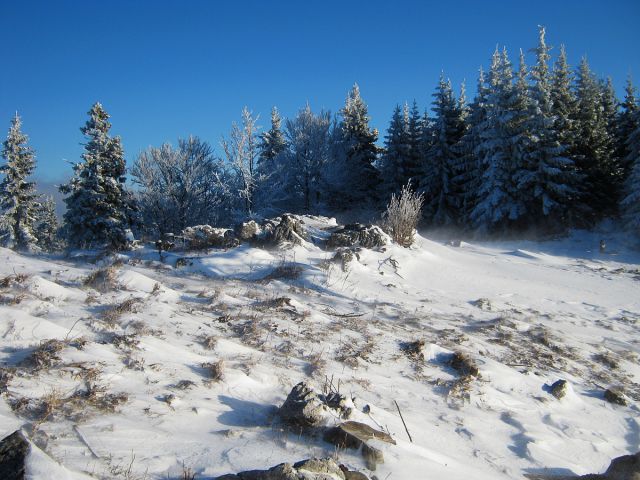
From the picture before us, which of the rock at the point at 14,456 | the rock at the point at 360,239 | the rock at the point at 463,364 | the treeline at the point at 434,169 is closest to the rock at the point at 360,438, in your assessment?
the rock at the point at 14,456

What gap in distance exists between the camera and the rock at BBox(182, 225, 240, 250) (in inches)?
320

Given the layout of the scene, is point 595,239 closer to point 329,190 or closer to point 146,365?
point 329,190

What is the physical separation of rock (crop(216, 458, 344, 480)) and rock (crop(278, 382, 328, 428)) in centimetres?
50

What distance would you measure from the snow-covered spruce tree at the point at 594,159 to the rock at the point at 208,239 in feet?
62.4

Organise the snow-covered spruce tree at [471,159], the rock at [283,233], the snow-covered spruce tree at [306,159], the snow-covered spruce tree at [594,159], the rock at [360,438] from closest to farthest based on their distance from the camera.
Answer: the rock at [360,438] < the rock at [283,233] < the snow-covered spruce tree at [594,159] < the snow-covered spruce tree at [471,159] < the snow-covered spruce tree at [306,159]

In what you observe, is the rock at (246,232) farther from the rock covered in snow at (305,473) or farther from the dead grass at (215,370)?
the rock covered in snow at (305,473)

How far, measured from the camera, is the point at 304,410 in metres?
2.54

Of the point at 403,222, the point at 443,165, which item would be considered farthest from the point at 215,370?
the point at 443,165

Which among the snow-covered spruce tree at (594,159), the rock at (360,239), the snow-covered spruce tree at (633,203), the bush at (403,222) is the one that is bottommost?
the rock at (360,239)

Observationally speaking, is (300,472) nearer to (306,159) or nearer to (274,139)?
(306,159)

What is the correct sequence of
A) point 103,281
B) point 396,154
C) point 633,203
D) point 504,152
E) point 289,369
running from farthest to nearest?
point 396,154 → point 504,152 → point 633,203 → point 103,281 → point 289,369

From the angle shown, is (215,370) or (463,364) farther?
(463,364)

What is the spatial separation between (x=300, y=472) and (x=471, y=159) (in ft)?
78.4

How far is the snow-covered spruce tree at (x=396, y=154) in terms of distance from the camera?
26453mm
